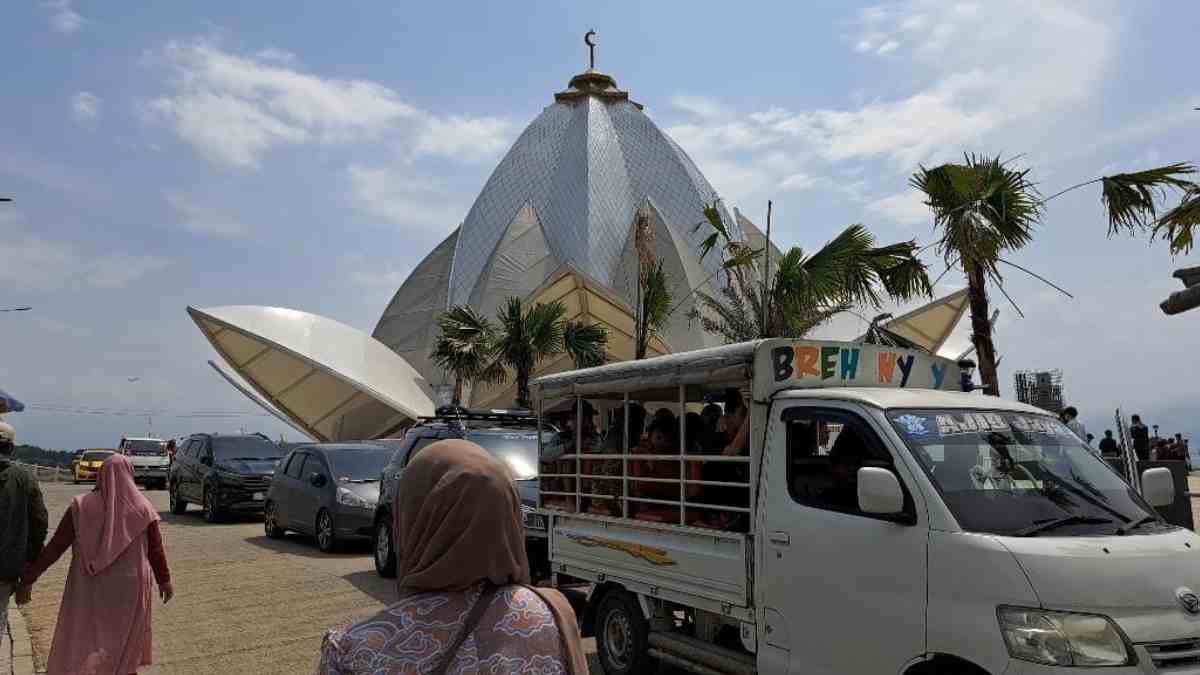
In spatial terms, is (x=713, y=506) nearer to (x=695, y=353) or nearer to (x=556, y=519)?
(x=695, y=353)

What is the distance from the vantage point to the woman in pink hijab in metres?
5.80

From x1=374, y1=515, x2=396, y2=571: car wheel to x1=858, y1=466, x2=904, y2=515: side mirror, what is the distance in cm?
800

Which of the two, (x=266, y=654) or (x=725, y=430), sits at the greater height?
(x=725, y=430)

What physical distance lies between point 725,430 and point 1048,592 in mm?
2806

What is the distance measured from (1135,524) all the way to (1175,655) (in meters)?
0.79

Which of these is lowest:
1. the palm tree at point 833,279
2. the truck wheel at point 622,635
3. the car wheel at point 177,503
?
the truck wheel at point 622,635

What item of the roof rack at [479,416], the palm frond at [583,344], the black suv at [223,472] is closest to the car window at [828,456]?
the roof rack at [479,416]

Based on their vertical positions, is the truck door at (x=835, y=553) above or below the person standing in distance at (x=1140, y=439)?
below

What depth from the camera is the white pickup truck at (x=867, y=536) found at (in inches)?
160

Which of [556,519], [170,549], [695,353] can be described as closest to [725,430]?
[695,353]

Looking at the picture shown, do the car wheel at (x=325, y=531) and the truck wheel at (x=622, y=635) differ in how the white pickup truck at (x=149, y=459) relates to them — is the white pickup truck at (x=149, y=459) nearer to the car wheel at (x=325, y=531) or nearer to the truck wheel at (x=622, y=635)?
the car wheel at (x=325, y=531)

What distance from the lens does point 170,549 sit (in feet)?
48.5

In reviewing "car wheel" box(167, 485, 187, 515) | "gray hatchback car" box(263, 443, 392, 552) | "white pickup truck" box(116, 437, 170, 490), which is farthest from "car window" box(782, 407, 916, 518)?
"white pickup truck" box(116, 437, 170, 490)

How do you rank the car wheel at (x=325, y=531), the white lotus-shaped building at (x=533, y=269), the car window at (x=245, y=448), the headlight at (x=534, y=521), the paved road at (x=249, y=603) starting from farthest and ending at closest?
1. the white lotus-shaped building at (x=533, y=269)
2. the car window at (x=245, y=448)
3. the car wheel at (x=325, y=531)
4. the headlight at (x=534, y=521)
5. the paved road at (x=249, y=603)
